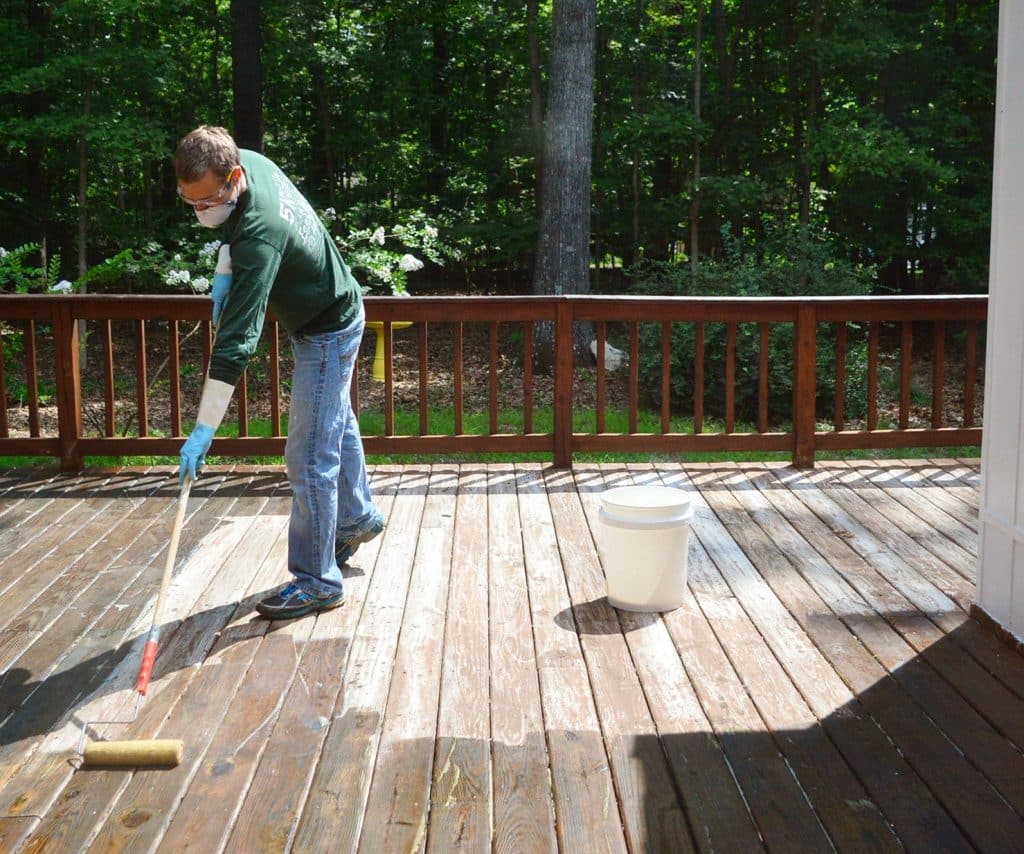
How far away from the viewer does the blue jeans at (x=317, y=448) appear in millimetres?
3484

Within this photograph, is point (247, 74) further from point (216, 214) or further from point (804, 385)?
point (216, 214)

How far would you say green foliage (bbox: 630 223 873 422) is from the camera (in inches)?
Result: 343

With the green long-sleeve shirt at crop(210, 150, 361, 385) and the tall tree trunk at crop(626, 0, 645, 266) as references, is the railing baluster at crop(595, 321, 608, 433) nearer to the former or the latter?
the green long-sleeve shirt at crop(210, 150, 361, 385)

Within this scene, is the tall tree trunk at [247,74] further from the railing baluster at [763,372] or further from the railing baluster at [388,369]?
the railing baluster at [763,372]

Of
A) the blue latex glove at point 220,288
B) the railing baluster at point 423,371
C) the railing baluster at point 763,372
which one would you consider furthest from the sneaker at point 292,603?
the railing baluster at point 763,372

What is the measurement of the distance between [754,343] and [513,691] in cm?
608

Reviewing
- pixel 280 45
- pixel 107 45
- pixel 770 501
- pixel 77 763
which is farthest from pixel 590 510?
pixel 280 45

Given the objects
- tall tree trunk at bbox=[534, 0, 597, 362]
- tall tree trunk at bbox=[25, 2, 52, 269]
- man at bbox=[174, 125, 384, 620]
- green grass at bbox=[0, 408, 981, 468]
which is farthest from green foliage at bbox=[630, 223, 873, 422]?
tall tree trunk at bbox=[25, 2, 52, 269]

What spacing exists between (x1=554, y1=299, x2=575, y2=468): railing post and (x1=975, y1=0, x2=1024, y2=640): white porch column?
227 centimetres

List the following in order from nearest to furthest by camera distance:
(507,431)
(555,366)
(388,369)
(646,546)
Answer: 1. (646,546)
2. (388,369)
3. (555,366)
4. (507,431)

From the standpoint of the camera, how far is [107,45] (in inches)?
425

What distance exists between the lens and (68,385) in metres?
5.42

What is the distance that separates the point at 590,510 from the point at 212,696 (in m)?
2.22

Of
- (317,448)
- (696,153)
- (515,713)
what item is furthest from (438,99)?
(515,713)
